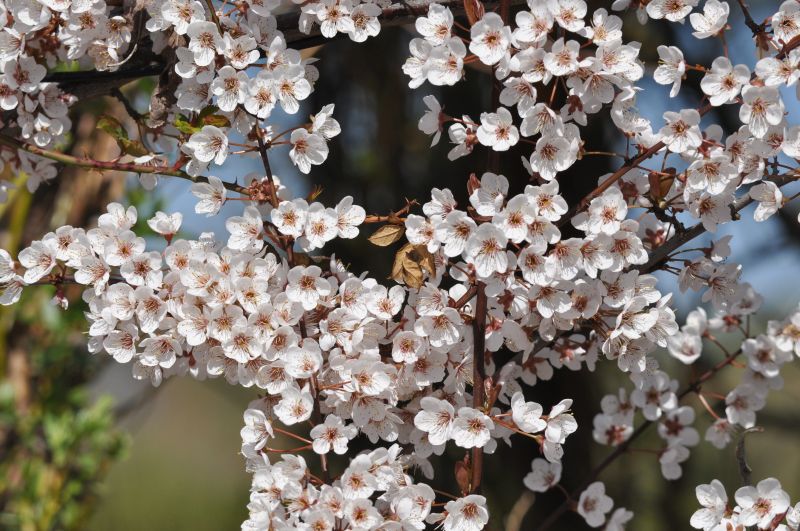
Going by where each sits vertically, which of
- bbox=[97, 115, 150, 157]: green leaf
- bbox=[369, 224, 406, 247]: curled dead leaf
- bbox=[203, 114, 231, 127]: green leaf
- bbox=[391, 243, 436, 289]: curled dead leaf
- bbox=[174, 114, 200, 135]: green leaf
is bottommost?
bbox=[97, 115, 150, 157]: green leaf

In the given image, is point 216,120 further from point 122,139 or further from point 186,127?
point 122,139

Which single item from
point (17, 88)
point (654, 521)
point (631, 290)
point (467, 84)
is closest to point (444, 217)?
point (631, 290)

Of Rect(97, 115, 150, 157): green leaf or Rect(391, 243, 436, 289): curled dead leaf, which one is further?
Rect(97, 115, 150, 157): green leaf

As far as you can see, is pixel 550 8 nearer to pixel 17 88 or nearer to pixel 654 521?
pixel 17 88

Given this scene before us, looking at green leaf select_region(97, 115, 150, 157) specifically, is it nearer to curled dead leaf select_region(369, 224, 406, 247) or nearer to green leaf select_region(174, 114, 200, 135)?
green leaf select_region(174, 114, 200, 135)

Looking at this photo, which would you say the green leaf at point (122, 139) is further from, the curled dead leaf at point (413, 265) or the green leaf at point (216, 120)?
the curled dead leaf at point (413, 265)

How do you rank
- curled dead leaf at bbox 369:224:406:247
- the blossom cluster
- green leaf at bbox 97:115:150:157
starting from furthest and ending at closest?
1. green leaf at bbox 97:115:150:157
2. curled dead leaf at bbox 369:224:406:247
3. the blossom cluster

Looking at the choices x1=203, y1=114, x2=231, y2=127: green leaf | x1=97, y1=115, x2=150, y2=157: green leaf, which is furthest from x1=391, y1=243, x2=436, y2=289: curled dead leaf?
x1=97, y1=115, x2=150, y2=157: green leaf

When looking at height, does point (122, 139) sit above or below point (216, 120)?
below

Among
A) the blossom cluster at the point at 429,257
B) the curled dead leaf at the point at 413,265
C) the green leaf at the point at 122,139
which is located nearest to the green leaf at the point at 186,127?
the blossom cluster at the point at 429,257

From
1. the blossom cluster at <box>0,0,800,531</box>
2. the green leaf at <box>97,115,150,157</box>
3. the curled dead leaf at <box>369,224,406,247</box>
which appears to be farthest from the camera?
the green leaf at <box>97,115,150,157</box>

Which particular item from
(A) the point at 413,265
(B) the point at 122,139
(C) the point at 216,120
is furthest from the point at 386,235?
(B) the point at 122,139
